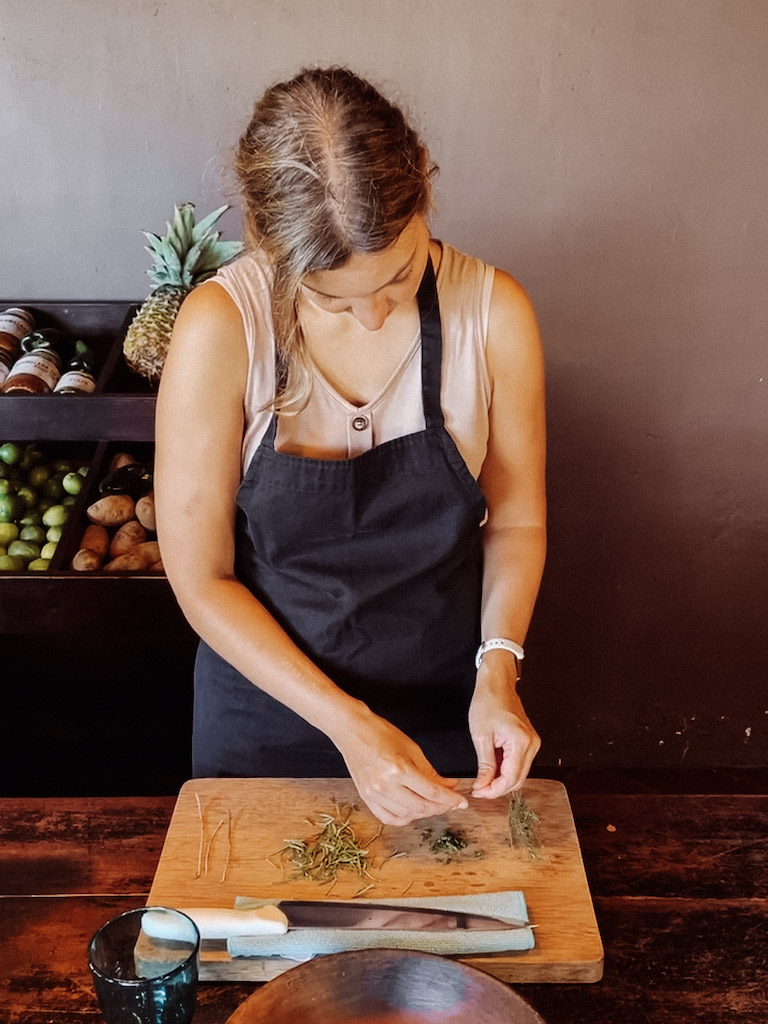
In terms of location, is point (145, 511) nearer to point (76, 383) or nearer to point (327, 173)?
point (76, 383)

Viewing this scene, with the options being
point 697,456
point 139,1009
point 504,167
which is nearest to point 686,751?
point 697,456

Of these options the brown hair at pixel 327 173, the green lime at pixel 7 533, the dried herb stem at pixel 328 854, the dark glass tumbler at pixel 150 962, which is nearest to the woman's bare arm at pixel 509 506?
the dried herb stem at pixel 328 854

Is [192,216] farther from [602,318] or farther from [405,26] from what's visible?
[602,318]

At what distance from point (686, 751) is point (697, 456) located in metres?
0.98

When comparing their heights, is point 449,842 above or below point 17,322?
below

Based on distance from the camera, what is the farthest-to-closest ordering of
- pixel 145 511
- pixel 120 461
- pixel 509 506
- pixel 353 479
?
pixel 120 461 → pixel 145 511 → pixel 509 506 → pixel 353 479

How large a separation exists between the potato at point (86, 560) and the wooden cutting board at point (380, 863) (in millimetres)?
869

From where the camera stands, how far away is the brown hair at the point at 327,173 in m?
1.38

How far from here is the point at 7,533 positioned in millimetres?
2482

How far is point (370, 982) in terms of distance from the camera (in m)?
1.15

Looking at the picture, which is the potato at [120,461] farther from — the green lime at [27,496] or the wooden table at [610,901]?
the wooden table at [610,901]

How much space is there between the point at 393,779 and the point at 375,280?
2.24 feet

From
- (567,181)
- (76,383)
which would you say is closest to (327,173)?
(76,383)

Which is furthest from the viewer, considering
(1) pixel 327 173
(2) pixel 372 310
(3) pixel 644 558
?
(3) pixel 644 558
